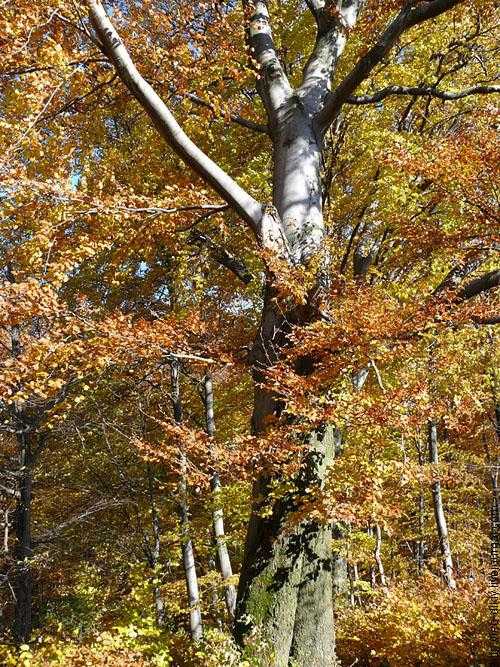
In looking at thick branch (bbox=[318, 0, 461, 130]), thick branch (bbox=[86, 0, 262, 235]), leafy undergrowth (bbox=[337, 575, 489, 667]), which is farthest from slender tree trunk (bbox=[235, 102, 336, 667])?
leafy undergrowth (bbox=[337, 575, 489, 667])

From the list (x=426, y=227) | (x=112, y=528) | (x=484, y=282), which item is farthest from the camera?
(x=112, y=528)

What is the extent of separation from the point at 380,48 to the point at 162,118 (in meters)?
2.41

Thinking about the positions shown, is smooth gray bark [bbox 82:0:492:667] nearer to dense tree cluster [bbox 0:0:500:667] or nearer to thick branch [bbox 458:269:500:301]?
dense tree cluster [bbox 0:0:500:667]

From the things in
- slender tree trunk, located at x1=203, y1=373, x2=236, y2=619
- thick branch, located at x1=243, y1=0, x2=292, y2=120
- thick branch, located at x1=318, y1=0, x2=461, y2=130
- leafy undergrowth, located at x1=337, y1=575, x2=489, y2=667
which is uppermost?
thick branch, located at x1=243, y1=0, x2=292, y2=120

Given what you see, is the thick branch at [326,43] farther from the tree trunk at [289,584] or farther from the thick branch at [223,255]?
the tree trunk at [289,584]

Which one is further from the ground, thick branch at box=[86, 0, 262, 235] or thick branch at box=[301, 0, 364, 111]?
thick branch at box=[301, 0, 364, 111]

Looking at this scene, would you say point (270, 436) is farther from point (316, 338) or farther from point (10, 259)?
point (10, 259)

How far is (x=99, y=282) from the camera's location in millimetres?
9953

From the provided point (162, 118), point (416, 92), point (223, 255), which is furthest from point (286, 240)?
point (223, 255)

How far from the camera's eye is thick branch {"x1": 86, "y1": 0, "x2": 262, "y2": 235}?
4.44 metres

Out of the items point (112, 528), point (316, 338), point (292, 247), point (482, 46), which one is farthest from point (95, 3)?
point (112, 528)

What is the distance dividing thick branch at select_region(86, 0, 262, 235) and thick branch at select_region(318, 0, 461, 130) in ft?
5.18

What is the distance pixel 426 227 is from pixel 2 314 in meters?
5.13

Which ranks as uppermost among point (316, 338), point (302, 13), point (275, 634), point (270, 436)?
point (302, 13)
